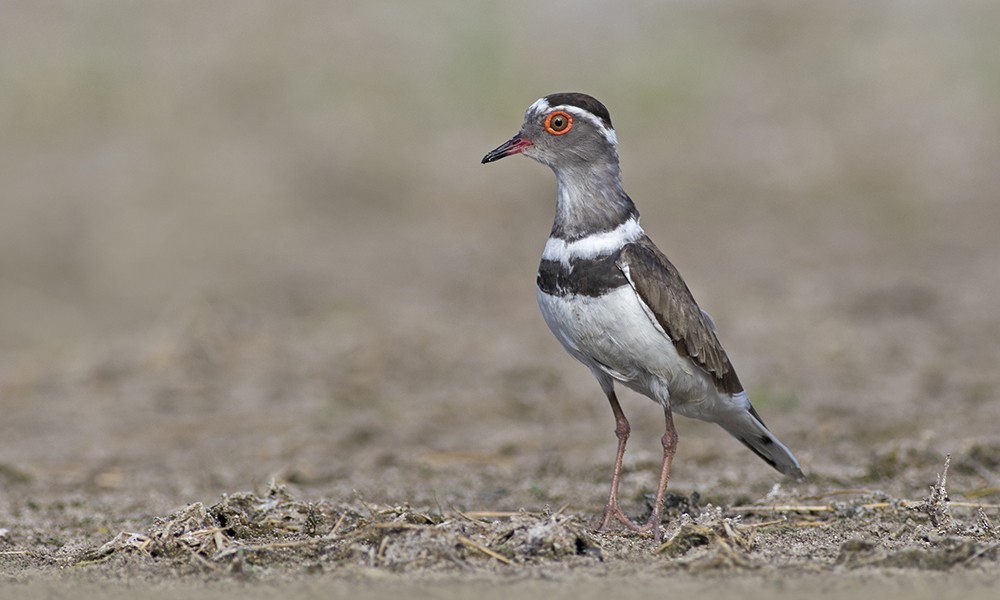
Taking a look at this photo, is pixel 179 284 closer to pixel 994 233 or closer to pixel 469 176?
pixel 469 176

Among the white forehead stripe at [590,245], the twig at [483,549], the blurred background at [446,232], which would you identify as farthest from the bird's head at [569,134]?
the blurred background at [446,232]

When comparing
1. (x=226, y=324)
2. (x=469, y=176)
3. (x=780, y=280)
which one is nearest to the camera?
(x=226, y=324)

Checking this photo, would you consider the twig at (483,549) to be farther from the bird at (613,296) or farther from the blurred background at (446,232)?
the blurred background at (446,232)

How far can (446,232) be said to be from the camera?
1639 cm

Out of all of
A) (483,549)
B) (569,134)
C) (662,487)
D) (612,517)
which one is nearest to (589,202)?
(569,134)

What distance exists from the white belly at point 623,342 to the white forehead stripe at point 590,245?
0.19 m

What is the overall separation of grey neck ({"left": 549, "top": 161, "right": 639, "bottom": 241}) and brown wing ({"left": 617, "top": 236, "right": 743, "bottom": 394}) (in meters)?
0.17

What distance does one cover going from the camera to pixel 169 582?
5051 mm

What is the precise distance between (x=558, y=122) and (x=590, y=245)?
2.26 ft

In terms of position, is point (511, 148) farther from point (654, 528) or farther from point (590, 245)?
point (654, 528)

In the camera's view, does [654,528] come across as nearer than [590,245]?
Yes

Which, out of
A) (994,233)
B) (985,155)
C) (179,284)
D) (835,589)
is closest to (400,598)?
(835,589)

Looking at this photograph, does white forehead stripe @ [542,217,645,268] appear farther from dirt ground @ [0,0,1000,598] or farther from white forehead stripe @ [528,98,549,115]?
dirt ground @ [0,0,1000,598]

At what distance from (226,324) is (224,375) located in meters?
1.07
